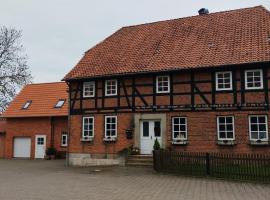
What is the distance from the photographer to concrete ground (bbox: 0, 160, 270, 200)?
11139mm

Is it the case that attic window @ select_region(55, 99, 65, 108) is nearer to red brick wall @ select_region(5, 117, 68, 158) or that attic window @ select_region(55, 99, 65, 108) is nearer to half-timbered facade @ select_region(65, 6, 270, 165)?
red brick wall @ select_region(5, 117, 68, 158)

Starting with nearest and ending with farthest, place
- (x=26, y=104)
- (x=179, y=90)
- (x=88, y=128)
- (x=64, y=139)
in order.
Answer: (x=179, y=90) < (x=88, y=128) < (x=64, y=139) < (x=26, y=104)

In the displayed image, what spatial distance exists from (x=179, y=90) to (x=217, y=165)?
5.91 m

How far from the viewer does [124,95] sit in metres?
21.4

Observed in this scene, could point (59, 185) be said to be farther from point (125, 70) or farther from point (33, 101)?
point (33, 101)

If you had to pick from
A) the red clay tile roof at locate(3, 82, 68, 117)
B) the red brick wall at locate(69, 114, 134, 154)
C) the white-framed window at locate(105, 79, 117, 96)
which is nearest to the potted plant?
the red clay tile roof at locate(3, 82, 68, 117)

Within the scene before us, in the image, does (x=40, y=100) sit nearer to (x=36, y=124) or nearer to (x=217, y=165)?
(x=36, y=124)

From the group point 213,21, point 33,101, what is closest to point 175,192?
point 213,21

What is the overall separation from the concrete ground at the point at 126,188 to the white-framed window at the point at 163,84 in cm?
561

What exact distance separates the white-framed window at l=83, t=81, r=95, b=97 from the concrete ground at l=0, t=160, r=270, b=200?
275 inches

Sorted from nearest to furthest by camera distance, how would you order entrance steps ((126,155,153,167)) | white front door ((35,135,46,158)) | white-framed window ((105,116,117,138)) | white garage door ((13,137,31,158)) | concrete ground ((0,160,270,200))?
concrete ground ((0,160,270,200)), entrance steps ((126,155,153,167)), white-framed window ((105,116,117,138)), white front door ((35,135,46,158)), white garage door ((13,137,31,158))

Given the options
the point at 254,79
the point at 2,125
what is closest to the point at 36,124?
the point at 2,125

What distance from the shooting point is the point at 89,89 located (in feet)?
74.2

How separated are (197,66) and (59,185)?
9879mm
